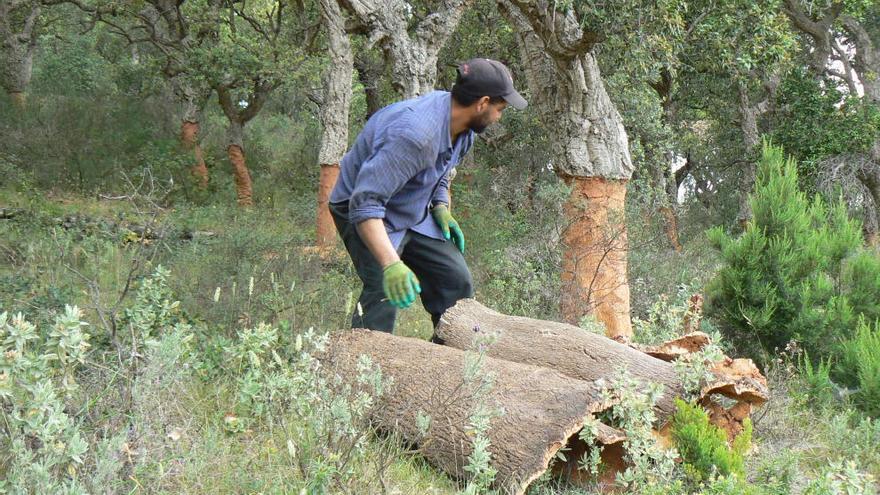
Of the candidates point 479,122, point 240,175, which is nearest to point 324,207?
point 240,175

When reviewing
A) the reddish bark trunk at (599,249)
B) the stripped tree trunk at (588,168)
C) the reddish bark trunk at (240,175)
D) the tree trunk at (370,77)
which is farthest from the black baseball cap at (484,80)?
the reddish bark trunk at (240,175)

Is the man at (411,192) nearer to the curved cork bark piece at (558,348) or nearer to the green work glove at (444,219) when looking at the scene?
the green work glove at (444,219)

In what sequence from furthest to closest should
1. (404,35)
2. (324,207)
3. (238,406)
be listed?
(324,207) < (404,35) < (238,406)

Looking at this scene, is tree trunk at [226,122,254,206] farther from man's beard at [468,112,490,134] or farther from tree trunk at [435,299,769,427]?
man's beard at [468,112,490,134]

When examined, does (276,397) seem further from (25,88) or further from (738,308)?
(25,88)

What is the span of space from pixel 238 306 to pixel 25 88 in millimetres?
16855

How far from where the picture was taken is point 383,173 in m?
3.68

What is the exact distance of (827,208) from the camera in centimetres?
680

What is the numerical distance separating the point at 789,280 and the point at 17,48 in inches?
675

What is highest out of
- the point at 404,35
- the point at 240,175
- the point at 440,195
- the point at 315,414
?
the point at 404,35

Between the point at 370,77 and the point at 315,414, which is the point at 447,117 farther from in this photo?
the point at 370,77

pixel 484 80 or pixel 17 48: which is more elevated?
pixel 484 80

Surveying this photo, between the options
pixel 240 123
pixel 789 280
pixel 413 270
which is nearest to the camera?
pixel 413 270

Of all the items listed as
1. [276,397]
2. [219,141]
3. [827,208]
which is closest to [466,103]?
[276,397]
